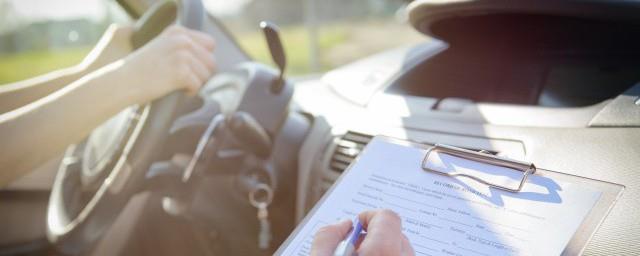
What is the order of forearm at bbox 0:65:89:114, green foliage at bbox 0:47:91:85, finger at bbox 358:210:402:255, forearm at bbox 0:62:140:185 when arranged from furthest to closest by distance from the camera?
1. green foliage at bbox 0:47:91:85
2. forearm at bbox 0:65:89:114
3. forearm at bbox 0:62:140:185
4. finger at bbox 358:210:402:255

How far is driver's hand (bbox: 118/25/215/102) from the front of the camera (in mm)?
885

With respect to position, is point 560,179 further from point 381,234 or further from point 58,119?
point 58,119

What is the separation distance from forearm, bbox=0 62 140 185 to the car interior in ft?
0.18

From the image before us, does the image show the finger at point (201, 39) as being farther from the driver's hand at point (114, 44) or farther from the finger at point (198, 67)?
the driver's hand at point (114, 44)

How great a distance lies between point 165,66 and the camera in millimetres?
885

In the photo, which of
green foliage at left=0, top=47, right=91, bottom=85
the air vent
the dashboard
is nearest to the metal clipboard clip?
the dashboard

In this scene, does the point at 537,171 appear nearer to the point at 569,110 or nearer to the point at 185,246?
the point at 569,110

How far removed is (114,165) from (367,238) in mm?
525

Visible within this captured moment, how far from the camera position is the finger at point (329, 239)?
0.57 meters

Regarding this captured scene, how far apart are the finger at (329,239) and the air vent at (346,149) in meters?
0.46

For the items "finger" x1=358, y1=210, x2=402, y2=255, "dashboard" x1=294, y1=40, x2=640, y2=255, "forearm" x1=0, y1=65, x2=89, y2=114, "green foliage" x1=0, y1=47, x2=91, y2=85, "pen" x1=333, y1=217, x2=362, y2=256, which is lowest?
"green foliage" x1=0, y1=47, x2=91, y2=85

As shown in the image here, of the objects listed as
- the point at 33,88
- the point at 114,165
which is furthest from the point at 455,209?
the point at 33,88

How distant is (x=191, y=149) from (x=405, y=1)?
0.66 metres

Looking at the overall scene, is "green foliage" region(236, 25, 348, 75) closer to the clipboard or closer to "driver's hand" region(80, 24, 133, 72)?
"driver's hand" region(80, 24, 133, 72)
